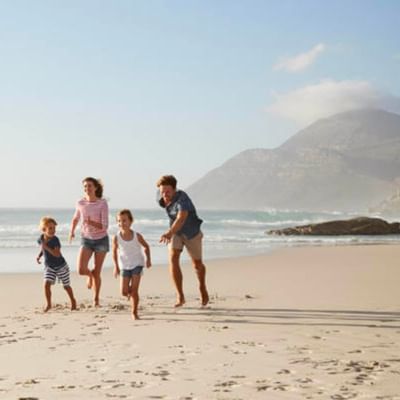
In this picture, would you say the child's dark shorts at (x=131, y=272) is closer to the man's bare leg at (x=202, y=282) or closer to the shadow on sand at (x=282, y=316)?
the shadow on sand at (x=282, y=316)

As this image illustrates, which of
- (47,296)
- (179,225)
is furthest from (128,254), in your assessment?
(47,296)

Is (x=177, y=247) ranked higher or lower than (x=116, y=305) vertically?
higher

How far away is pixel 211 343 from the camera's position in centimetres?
552

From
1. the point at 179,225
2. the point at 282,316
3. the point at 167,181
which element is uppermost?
the point at 167,181

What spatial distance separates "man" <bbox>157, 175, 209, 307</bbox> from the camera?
7.84 m

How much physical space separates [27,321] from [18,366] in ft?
7.16

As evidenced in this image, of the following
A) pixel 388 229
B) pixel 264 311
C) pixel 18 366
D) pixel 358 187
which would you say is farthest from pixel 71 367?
pixel 358 187

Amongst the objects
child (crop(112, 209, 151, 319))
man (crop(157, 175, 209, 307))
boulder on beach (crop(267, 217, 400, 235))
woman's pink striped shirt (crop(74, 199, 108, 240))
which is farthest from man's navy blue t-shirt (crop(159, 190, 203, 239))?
boulder on beach (crop(267, 217, 400, 235))

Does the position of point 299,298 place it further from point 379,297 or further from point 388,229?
point 388,229

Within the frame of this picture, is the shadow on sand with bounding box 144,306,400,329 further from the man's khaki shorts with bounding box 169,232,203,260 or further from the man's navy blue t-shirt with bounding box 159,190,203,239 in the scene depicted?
the man's navy blue t-shirt with bounding box 159,190,203,239

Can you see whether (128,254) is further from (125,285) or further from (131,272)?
(125,285)

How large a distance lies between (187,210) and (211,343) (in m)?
2.62

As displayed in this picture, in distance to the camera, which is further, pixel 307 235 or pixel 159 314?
pixel 307 235

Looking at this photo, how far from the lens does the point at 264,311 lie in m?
7.58
